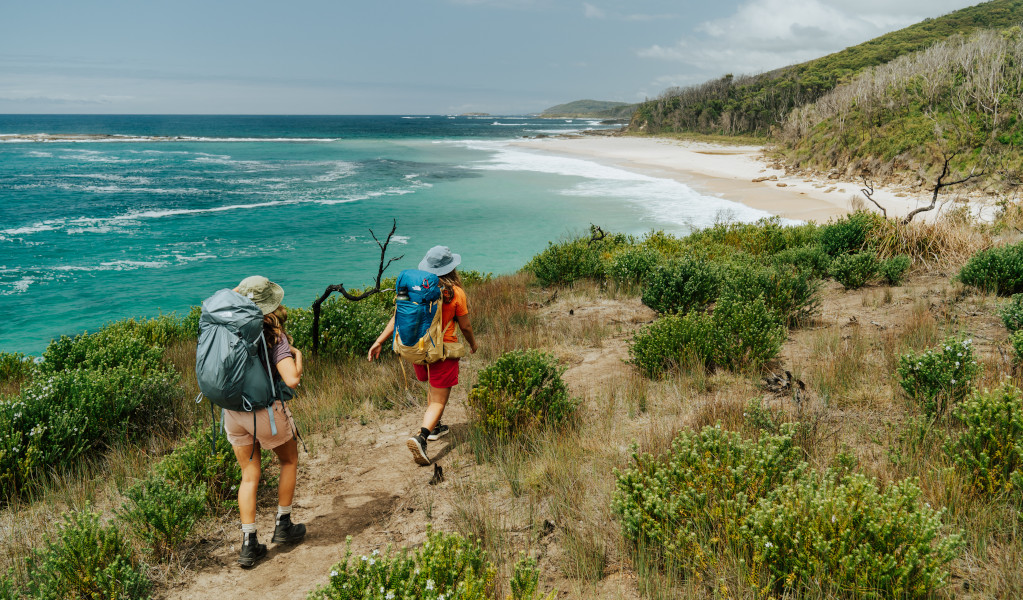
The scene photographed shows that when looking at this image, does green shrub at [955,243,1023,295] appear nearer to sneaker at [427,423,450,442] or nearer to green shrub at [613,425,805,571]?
green shrub at [613,425,805,571]

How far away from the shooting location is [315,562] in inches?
132

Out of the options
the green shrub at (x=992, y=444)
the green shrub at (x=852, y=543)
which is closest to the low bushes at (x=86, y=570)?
the green shrub at (x=852, y=543)

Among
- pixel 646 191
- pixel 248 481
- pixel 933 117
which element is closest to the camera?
pixel 248 481

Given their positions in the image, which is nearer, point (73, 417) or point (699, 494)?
point (699, 494)

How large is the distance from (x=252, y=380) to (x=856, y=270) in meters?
9.12

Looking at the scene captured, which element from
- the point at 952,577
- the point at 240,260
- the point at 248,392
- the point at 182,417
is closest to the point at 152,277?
the point at 240,260

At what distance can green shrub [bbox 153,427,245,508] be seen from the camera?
12.9ft

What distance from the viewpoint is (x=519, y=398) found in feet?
15.2

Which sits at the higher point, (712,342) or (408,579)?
(712,342)

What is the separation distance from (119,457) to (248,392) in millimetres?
2675

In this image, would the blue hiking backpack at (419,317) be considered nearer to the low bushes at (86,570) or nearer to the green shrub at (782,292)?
the low bushes at (86,570)

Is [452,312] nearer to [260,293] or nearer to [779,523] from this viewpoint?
A: [260,293]

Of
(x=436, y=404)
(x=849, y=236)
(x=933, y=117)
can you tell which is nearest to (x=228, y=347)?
(x=436, y=404)

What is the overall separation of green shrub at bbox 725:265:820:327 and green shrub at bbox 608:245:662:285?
2817 millimetres
